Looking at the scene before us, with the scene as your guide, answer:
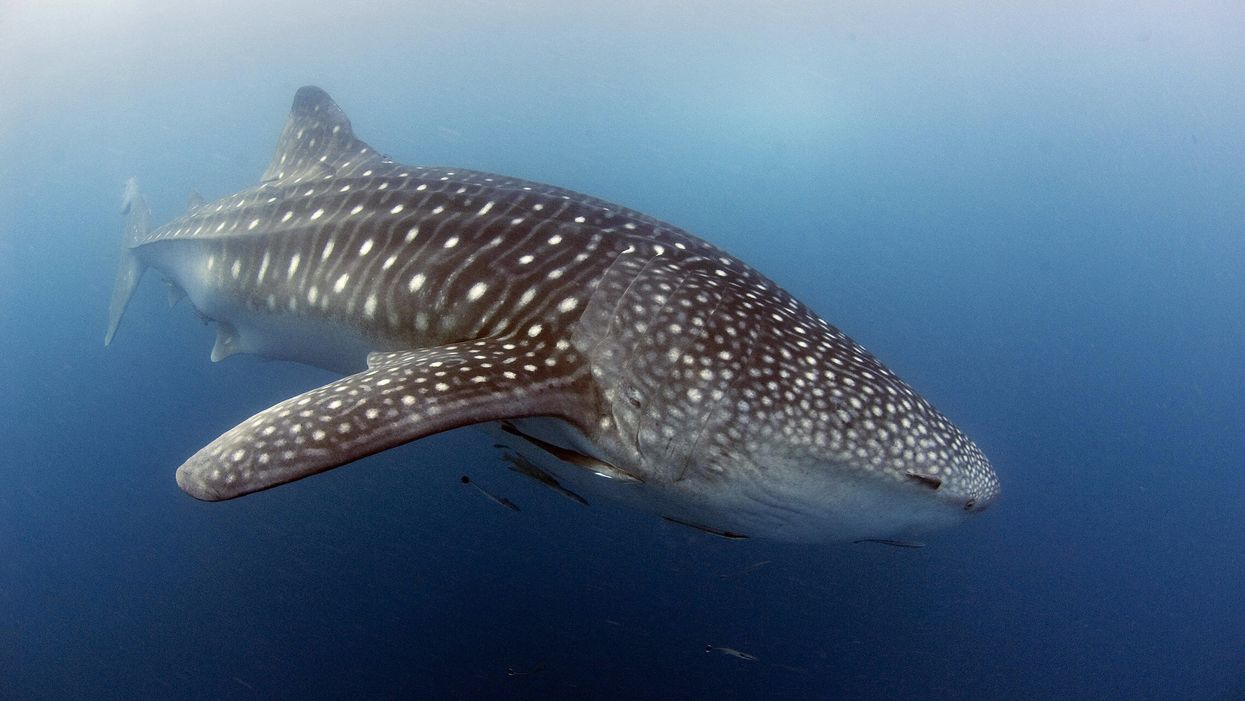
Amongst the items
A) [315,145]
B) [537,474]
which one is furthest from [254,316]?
[537,474]

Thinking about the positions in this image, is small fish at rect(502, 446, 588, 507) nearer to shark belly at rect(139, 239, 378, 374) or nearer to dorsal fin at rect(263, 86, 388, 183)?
shark belly at rect(139, 239, 378, 374)

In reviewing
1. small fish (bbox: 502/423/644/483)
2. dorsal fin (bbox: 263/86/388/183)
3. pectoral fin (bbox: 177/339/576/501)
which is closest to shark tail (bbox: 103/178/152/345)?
dorsal fin (bbox: 263/86/388/183)

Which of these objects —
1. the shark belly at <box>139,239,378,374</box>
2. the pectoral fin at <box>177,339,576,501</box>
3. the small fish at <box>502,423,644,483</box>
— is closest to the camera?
the pectoral fin at <box>177,339,576,501</box>

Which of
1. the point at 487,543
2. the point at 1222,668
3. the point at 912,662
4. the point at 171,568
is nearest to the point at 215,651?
the point at 171,568

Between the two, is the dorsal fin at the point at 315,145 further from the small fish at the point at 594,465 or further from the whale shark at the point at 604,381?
the small fish at the point at 594,465

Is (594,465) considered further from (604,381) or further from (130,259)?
(130,259)

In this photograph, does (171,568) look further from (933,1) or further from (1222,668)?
(933,1)

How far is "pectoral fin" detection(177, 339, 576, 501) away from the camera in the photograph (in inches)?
78.7

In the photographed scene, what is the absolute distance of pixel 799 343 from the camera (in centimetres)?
280

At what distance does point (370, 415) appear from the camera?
84.4 inches

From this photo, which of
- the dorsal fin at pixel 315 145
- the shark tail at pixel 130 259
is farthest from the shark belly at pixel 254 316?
the shark tail at pixel 130 259

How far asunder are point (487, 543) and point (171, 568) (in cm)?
479

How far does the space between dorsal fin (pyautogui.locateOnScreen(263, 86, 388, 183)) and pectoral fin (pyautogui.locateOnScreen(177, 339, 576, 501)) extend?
3.12 m

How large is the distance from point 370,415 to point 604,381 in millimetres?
986
